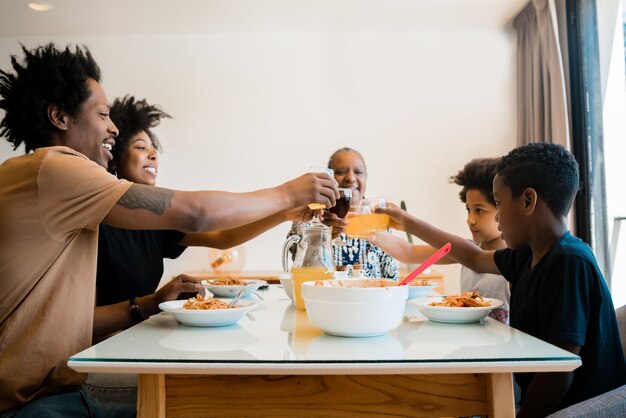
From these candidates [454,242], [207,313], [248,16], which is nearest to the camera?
[207,313]

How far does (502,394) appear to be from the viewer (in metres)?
0.91

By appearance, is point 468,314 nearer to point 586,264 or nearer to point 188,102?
point 586,264

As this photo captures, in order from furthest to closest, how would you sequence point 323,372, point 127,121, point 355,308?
point 127,121 → point 355,308 → point 323,372

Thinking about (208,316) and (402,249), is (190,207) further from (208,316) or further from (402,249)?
(402,249)

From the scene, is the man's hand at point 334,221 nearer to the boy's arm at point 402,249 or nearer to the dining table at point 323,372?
the boy's arm at point 402,249

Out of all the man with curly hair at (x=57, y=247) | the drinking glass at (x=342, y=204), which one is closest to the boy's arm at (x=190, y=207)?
the man with curly hair at (x=57, y=247)

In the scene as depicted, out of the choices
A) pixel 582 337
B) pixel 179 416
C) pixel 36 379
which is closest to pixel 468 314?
pixel 582 337

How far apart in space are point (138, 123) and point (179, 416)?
1.67 meters

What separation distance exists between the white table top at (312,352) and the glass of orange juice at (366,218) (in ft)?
1.91

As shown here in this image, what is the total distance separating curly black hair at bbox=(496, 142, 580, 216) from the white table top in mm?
446

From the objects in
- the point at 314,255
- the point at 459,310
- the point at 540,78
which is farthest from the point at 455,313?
the point at 540,78

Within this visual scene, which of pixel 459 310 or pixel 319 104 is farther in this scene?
pixel 319 104

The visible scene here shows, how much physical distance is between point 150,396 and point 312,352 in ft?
0.92

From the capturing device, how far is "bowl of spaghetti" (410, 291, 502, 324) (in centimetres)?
121
